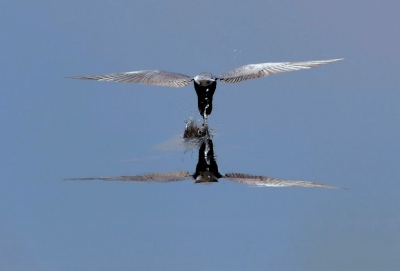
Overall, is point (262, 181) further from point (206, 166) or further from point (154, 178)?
point (154, 178)

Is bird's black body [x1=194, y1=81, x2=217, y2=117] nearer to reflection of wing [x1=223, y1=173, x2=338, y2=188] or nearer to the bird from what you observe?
the bird

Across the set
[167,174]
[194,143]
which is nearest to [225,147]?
[194,143]

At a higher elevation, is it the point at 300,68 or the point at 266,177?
the point at 300,68

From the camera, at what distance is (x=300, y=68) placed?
23.4m

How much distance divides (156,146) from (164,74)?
1563mm

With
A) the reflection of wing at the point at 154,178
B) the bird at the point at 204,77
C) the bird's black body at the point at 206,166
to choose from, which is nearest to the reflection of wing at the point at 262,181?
the bird's black body at the point at 206,166

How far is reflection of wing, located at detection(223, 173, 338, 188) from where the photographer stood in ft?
65.2

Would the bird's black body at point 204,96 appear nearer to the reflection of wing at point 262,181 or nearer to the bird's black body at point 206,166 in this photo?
the bird's black body at point 206,166

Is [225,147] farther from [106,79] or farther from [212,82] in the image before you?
[106,79]

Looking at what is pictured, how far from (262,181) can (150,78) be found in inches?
172

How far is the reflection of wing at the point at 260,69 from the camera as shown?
75.3 ft

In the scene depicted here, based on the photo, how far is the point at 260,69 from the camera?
23.3m

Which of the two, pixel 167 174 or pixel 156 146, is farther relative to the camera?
pixel 156 146

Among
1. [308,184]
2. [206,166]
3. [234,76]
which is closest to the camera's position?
[308,184]
